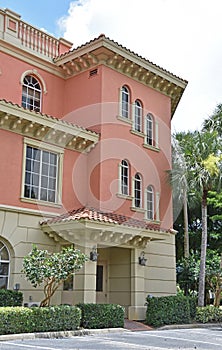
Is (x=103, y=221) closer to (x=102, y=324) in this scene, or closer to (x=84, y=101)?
(x=102, y=324)

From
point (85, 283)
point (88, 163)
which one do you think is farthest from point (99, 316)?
point (88, 163)

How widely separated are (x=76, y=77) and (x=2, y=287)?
9.87 metres

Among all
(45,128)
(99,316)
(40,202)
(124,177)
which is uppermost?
(45,128)

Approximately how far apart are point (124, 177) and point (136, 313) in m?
5.67

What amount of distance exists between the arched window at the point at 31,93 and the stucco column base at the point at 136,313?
9.09m

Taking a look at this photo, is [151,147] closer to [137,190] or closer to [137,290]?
[137,190]

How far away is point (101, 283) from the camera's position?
62.4 ft

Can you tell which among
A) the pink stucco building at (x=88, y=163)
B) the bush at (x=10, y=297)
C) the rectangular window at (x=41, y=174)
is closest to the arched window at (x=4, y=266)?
the pink stucco building at (x=88, y=163)

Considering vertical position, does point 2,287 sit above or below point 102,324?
above

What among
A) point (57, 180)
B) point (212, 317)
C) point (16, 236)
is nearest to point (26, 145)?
point (57, 180)

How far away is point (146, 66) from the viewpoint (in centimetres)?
2098

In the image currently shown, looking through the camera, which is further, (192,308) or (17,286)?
(192,308)

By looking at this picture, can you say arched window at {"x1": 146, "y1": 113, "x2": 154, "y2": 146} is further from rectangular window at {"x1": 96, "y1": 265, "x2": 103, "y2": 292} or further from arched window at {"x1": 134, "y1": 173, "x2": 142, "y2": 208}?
rectangular window at {"x1": 96, "y1": 265, "x2": 103, "y2": 292}

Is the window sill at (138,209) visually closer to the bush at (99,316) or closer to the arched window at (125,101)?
the arched window at (125,101)
